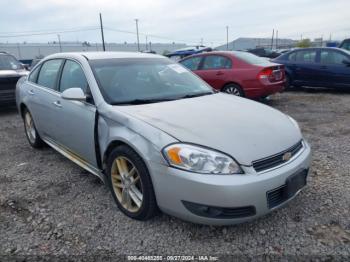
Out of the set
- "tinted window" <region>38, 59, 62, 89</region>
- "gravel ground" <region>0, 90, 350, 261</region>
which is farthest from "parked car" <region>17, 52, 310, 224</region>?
"gravel ground" <region>0, 90, 350, 261</region>

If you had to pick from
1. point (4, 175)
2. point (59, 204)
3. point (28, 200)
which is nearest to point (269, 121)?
point (59, 204)

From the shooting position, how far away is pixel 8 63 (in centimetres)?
→ 859

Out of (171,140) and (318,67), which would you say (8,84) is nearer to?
(171,140)

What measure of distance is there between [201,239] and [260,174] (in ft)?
2.45

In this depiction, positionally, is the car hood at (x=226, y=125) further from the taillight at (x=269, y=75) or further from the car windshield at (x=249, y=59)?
the car windshield at (x=249, y=59)

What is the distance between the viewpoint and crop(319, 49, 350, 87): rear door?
865cm

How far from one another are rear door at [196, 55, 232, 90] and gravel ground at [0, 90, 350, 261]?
3903 millimetres

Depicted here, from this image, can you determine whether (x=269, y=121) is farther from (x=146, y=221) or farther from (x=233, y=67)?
(x=233, y=67)

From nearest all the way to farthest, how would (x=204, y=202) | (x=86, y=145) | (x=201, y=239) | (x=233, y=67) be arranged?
(x=204, y=202)
(x=201, y=239)
(x=86, y=145)
(x=233, y=67)

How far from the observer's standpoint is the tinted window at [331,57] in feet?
28.8

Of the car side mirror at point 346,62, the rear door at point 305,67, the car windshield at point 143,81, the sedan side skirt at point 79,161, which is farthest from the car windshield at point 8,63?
the car side mirror at point 346,62

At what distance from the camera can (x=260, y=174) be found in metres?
2.29

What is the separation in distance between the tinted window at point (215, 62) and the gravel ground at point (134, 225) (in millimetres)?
4125

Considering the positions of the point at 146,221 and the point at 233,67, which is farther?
the point at 233,67
